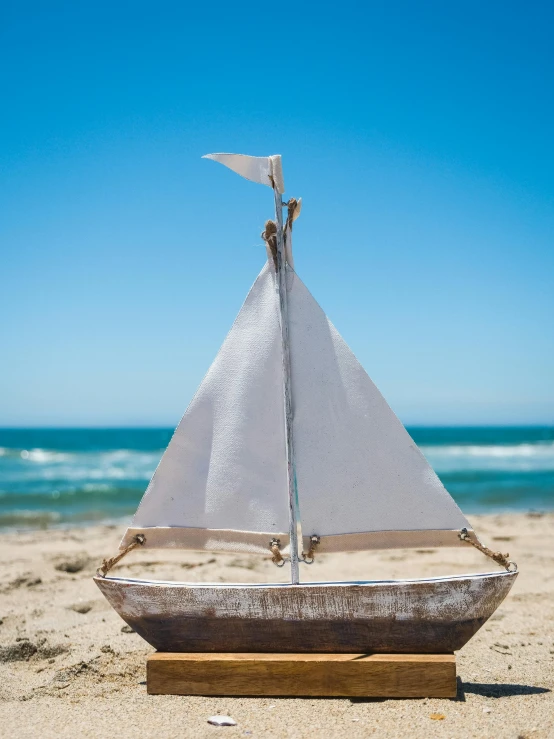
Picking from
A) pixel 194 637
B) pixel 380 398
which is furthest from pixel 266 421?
pixel 194 637

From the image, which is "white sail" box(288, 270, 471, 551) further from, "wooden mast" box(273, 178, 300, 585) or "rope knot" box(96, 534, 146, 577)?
"rope knot" box(96, 534, 146, 577)

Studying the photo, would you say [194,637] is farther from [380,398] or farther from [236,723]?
[380,398]

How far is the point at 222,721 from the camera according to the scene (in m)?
3.31

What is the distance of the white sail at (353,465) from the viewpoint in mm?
3625

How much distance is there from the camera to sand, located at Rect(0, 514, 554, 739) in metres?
3.29

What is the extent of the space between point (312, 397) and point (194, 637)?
1508 millimetres

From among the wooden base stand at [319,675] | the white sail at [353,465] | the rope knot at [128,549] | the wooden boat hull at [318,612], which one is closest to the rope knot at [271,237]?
the white sail at [353,465]

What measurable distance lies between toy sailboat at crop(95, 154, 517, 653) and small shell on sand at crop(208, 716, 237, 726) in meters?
0.39

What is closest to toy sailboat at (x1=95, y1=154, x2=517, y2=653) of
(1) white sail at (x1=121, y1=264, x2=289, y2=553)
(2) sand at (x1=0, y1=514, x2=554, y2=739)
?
(1) white sail at (x1=121, y1=264, x2=289, y2=553)

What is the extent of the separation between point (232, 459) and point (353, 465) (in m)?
0.69

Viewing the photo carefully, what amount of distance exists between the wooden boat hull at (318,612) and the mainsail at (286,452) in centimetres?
21

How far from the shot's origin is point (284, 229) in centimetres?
377

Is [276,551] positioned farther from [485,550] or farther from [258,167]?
[258,167]

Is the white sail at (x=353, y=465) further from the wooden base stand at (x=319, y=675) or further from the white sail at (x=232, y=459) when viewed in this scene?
the wooden base stand at (x=319, y=675)
